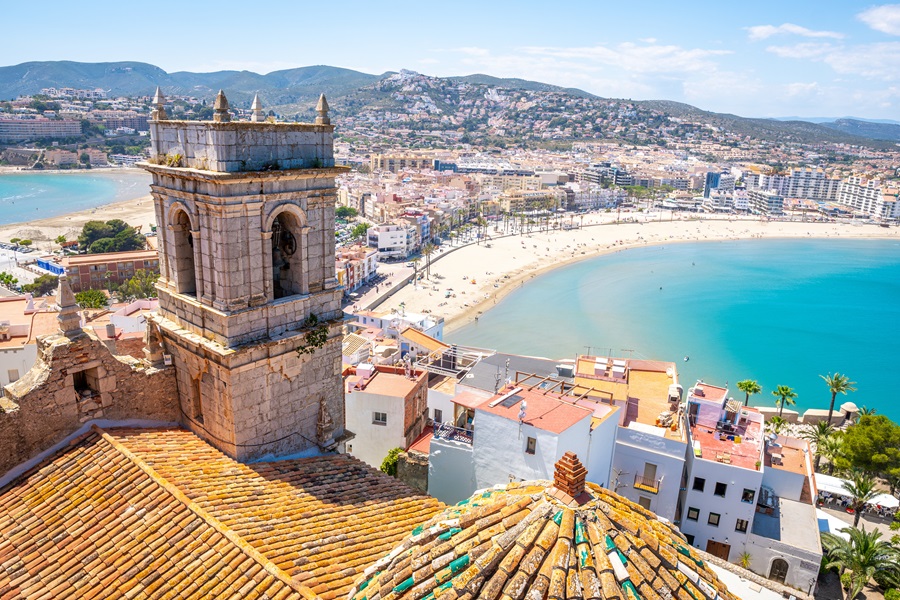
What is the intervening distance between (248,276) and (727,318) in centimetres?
7945

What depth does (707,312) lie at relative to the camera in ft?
270

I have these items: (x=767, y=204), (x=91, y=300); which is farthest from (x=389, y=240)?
(x=767, y=204)

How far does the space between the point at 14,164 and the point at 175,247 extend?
704 ft

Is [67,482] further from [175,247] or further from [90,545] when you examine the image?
[175,247]

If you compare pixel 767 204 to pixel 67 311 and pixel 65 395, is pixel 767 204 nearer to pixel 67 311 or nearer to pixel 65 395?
pixel 67 311

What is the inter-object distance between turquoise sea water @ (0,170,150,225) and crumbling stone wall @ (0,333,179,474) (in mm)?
123782

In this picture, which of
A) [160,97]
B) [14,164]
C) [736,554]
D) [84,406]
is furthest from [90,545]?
[14,164]

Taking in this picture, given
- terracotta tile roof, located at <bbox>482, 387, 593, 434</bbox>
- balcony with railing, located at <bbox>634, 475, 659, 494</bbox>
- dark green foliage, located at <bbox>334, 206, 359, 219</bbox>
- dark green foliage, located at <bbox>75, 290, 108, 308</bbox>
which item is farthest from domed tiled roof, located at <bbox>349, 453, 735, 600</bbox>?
dark green foliage, located at <bbox>334, 206, 359, 219</bbox>

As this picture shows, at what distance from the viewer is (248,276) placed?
470 inches

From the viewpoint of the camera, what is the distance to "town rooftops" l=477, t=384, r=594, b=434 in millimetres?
19500

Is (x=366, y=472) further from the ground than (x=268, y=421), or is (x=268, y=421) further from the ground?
(x=268, y=421)

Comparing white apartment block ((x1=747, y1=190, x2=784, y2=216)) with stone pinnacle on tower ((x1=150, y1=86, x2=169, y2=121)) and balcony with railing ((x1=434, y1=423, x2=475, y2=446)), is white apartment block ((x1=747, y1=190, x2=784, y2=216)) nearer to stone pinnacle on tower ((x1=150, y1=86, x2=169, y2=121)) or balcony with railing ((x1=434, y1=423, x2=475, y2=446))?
balcony with railing ((x1=434, y1=423, x2=475, y2=446))

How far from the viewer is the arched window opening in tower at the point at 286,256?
42.5 ft

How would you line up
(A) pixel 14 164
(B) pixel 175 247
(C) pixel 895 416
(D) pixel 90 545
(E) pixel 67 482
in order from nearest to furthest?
(D) pixel 90 545 → (E) pixel 67 482 → (B) pixel 175 247 → (C) pixel 895 416 → (A) pixel 14 164
